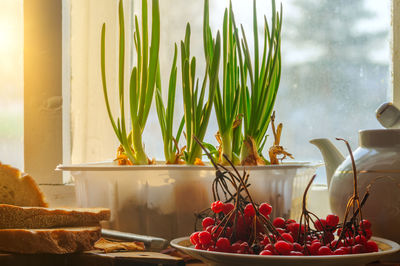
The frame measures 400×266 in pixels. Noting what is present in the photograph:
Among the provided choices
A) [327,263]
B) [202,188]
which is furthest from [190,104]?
[327,263]

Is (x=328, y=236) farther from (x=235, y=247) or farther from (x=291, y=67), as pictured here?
(x=291, y=67)

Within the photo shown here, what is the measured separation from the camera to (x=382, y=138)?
66 cm

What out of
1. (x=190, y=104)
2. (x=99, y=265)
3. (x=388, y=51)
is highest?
(x=388, y=51)

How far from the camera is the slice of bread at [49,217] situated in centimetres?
61

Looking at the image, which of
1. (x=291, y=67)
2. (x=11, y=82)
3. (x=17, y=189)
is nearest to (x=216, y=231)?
(x=17, y=189)

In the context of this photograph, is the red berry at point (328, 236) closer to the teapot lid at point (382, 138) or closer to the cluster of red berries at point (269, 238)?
the cluster of red berries at point (269, 238)

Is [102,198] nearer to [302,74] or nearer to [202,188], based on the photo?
[202,188]

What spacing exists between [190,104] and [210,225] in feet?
0.89

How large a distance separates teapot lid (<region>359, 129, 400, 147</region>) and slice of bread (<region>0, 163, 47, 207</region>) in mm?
470

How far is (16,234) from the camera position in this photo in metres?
0.54

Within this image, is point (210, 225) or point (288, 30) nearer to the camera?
point (210, 225)

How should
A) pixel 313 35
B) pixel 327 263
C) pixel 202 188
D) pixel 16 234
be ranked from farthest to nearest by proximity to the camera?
pixel 313 35 → pixel 202 188 → pixel 16 234 → pixel 327 263

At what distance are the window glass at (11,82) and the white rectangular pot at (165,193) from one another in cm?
47

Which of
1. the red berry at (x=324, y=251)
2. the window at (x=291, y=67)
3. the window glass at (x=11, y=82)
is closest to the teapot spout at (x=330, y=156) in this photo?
the window at (x=291, y=67)
